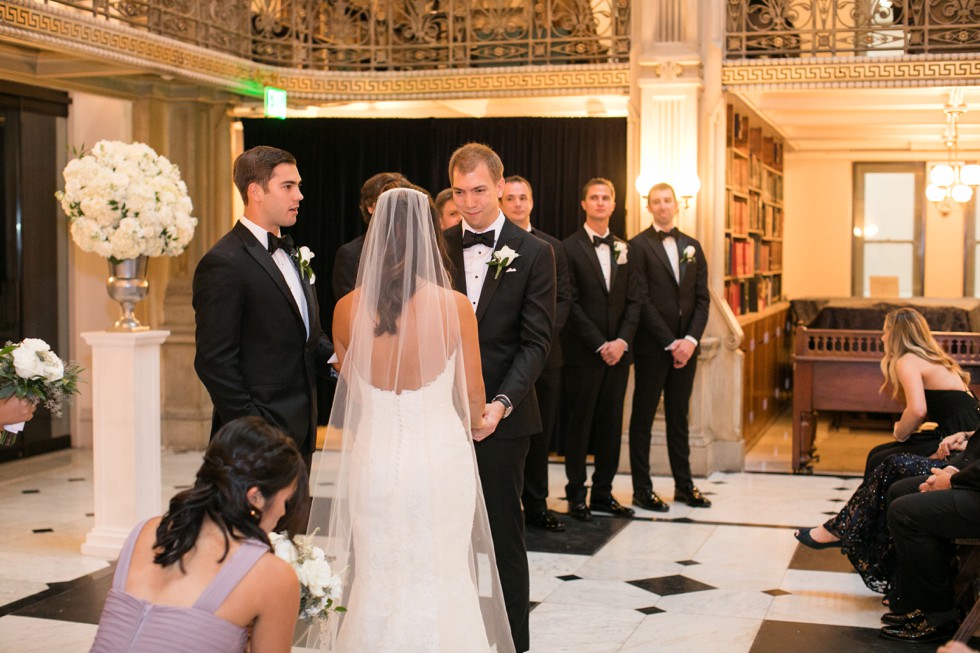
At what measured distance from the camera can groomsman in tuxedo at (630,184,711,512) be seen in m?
7.26

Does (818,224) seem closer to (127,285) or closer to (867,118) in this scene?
(867,118)

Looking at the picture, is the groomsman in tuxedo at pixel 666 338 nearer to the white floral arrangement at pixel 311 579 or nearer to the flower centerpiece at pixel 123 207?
the flower centerpiece at pixel 123 207

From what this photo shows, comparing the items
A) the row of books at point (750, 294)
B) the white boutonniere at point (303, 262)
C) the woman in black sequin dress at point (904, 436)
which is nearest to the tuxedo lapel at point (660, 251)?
the woman in black sequin dress at point (904, 436)

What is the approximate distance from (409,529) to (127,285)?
334 centimetres

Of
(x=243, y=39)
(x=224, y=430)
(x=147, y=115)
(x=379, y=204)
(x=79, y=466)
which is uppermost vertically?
(x=243, y=39)

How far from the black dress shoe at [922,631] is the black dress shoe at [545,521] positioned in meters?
2.29

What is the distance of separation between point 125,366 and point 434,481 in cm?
323

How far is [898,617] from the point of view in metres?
4.84

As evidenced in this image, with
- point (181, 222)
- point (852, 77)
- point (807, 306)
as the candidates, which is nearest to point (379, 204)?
point (181, 222)

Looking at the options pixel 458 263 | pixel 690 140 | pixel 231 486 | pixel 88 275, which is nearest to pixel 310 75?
pixel 88 275

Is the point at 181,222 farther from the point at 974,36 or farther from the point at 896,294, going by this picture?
the point at 896,294

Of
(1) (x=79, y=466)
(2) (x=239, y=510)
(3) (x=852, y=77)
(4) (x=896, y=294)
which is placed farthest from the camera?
(4) (x=896, y=294)

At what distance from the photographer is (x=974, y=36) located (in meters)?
8.30

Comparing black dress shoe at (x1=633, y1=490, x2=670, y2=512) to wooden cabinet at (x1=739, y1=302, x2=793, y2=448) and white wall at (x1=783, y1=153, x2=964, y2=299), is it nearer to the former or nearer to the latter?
wooden cabinet at (x1=739, y1=302, x2=793, y2=448)
